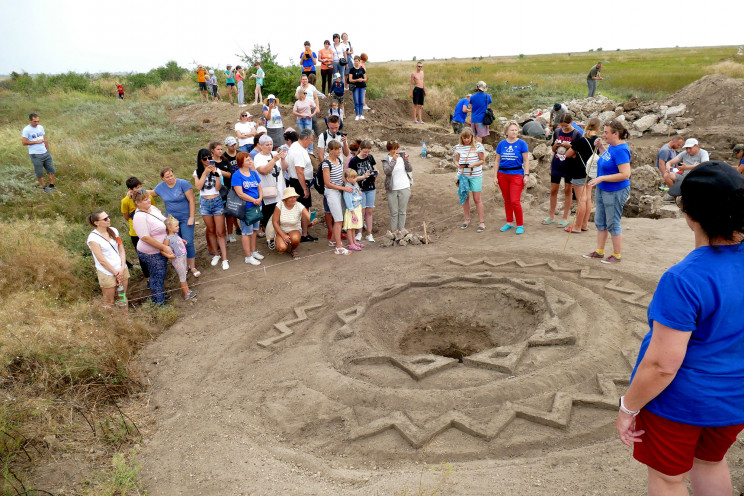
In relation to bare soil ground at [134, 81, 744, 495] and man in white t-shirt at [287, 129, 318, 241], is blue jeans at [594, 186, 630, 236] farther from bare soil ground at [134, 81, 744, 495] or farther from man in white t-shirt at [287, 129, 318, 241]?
man in white t-shirt at [287, 129, 318, 241]

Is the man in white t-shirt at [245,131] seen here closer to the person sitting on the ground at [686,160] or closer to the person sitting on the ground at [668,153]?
the person sitting on the ground at [686,160]

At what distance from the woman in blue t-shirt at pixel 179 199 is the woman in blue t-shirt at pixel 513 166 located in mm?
5242

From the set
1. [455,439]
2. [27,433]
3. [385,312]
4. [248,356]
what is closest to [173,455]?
[27,433]

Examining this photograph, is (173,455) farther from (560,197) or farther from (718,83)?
(718,83)

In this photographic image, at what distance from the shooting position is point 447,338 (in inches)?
263

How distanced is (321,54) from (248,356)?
475 inches

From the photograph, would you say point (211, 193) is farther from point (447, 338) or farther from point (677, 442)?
point (677, 442)

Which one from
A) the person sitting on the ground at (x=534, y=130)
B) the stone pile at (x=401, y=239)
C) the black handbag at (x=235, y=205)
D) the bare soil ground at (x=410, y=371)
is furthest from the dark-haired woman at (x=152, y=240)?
the person sitting on the ground at (x=534, y=130)

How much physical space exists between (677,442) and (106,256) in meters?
6.72

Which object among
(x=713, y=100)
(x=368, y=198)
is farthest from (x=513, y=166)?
(x=713, y=100)

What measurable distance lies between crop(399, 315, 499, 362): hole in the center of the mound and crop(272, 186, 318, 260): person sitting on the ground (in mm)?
2952

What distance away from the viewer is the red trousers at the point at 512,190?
8.62m

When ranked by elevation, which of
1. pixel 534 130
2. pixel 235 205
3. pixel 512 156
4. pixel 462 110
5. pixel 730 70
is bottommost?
pixel 235 205

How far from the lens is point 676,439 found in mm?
2277
